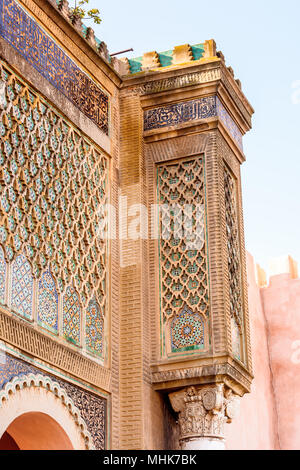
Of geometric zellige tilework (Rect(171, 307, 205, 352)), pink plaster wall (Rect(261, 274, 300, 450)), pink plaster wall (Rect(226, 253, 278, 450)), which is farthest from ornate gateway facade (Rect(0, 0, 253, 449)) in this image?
pink plaster wall (Rect(261, 274, 300, 450))

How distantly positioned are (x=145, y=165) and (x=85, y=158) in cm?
76

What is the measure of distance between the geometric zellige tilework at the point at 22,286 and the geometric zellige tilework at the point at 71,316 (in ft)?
1.63

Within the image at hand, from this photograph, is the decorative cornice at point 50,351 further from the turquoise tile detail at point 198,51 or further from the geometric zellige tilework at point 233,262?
the turquoise tile detail at point 198,51

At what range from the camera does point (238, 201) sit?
8.48 meters

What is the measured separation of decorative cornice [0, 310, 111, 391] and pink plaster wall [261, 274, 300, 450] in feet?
27.4

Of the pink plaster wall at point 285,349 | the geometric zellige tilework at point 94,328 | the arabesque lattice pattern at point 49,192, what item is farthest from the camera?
the pink plaster wall at point 285,349

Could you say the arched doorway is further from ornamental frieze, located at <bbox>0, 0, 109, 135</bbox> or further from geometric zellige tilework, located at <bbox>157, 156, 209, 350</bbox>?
ornamental frieze, located at <bbox>0, 0, 109, 135</bbox>

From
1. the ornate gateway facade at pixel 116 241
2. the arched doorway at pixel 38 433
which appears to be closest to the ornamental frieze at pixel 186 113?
the ornate gateway facade at pixel 116 241

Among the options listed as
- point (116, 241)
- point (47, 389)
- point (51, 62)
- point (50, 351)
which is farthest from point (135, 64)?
point (47, 389)

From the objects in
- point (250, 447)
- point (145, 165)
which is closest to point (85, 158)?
point (145, 165)

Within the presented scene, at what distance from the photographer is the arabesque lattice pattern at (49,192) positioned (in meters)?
6.35

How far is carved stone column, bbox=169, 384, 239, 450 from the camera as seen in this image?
23.7 ft

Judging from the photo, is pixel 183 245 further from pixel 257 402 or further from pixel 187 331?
pixel 257 402
